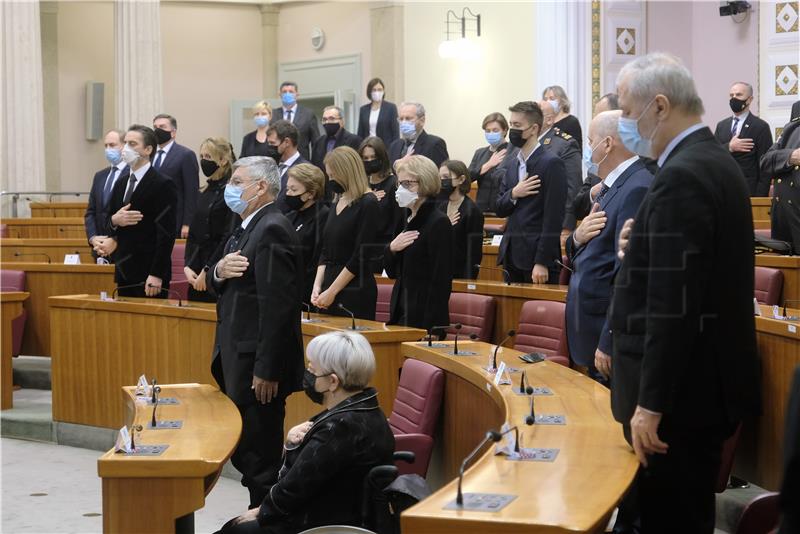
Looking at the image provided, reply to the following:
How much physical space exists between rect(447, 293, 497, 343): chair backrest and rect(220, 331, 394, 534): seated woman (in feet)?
8.26

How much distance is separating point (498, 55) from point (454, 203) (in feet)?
20.0

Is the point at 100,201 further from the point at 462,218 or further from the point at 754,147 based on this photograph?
the point at 754,147

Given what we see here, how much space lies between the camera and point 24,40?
1262cm

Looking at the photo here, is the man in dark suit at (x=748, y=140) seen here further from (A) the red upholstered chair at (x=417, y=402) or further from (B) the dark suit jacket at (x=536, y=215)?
(A) the red upholstered chair at (x=417, y=402)

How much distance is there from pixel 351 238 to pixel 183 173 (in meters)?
3.29

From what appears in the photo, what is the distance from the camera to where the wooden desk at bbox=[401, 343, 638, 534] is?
7.93 ft

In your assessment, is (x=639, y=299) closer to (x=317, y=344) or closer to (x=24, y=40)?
(x=317, y=344)

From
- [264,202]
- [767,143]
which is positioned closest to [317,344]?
[264,202]

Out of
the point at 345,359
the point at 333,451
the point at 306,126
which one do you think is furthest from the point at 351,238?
the point at 306,126

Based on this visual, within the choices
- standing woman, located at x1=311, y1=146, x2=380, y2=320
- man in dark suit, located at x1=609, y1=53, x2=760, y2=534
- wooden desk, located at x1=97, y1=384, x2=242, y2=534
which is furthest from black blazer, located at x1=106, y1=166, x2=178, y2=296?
man in dark suit, located at x1=609, y1=53, x2=760, y2=534

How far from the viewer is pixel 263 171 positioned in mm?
4766

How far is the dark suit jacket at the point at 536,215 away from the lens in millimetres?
6281

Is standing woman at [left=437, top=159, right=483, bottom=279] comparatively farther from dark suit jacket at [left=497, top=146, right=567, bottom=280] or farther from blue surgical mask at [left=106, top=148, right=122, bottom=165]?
blue surgical mask at [left=106, top=148, right=122, bottom=165]

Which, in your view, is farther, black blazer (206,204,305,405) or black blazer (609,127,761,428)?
black blazer (206,204,305,405)
